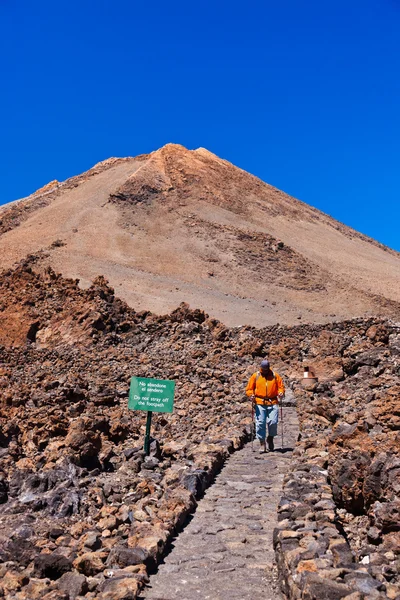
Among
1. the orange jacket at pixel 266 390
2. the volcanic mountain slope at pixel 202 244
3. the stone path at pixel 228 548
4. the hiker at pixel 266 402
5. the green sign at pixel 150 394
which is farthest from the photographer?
the volcanic mountain slope at pixel 202 244

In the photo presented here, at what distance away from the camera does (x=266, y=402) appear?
869 centimetres

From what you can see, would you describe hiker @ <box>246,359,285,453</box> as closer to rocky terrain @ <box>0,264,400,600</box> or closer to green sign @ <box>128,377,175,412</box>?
rocky terrain @ <box>0,264,400,600</box>

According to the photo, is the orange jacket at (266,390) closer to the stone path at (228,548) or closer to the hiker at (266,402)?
the hiker at (266,402)

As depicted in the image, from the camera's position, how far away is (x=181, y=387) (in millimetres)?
13117

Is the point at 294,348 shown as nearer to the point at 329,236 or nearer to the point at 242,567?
the point at 242,567

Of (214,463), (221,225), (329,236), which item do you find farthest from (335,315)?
(214,463)

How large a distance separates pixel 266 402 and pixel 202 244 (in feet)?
128

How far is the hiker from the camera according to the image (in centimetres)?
856

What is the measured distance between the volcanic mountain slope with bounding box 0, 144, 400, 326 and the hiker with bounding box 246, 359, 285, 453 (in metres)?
21.0

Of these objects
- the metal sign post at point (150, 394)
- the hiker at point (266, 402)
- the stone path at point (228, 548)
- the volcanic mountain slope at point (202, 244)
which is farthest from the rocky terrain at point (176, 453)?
the volcanic mountain slope at point (202, 244)

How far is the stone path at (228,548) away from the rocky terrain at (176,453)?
0.15m

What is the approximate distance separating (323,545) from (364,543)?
776 millimetres

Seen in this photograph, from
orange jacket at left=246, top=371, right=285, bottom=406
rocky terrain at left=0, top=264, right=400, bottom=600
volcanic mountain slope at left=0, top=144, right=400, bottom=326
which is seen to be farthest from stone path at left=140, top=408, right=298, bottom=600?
volcanic mountain slope at left=0, top=144, right=400, bottom=326

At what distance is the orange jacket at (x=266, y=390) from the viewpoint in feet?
28.5
